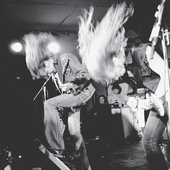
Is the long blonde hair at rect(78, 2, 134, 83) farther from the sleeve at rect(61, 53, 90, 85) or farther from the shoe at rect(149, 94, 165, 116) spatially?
the shoe at rect(149, 94, 165, 116)

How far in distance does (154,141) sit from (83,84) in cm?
130

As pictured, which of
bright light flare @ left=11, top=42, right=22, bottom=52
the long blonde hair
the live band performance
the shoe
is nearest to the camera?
the shoe

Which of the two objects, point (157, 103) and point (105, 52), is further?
point (105, 52)

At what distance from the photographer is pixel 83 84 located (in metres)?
3.07

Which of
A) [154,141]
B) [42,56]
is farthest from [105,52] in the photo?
[154,141]

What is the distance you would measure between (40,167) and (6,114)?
1676 millimetres

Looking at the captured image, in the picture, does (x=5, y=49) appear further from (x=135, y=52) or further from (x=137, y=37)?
(x=135, y=52)

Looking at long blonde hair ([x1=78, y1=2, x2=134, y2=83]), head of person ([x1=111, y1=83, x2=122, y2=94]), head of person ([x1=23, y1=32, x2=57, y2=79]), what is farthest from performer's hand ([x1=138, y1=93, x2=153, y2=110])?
head of person ([x1=111, y1=83, x2=122, y2=94])

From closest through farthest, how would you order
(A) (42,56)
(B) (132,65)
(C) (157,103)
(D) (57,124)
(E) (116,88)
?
1. (C) (157,103)
2. (B) (132,65)
3. (D) (57,124)
4. (A) (42,56)
5. (E) (116,88)

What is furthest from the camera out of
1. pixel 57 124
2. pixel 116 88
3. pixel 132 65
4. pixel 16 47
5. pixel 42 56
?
pixel 116 88

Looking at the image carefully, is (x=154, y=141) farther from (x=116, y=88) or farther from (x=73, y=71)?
(x=116, y=88)

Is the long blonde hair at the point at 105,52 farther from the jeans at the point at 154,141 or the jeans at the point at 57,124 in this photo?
the jeans at the point at 154,141

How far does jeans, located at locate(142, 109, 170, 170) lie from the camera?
2.00 metres

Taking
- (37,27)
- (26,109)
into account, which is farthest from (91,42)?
A: (37,27)
